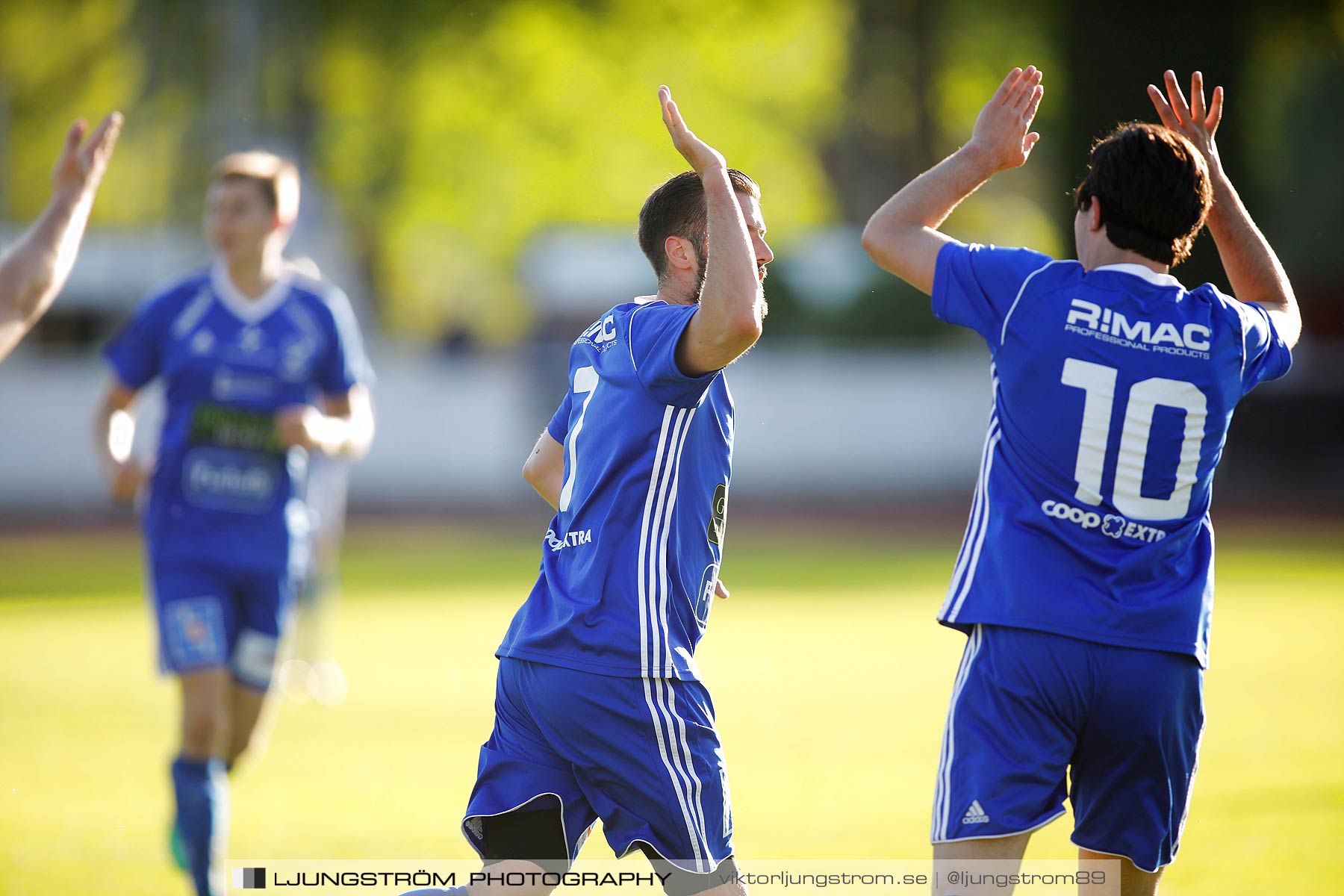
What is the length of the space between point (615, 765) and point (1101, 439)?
1313 millimetres

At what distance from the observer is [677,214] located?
11.6ft

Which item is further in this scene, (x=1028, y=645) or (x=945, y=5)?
(x=945, y=5)

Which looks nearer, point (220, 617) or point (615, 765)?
point (615, 765)

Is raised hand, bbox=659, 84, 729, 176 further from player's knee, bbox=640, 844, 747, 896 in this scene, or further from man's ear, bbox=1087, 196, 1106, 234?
player's knee, bbox=640, 844, 747, 896

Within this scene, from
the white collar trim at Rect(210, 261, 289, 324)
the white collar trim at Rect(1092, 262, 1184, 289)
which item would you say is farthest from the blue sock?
the white collar trim at Rect(1092, 262, 1184, 289)

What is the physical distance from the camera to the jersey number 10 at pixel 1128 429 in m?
3.26

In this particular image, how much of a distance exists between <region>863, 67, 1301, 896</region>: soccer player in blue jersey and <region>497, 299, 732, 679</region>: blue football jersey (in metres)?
0.61

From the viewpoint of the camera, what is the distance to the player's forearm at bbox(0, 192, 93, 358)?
349 cm

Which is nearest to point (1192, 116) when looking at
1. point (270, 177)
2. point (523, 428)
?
point (270, 177)

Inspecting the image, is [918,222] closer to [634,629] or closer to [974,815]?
[634,629]

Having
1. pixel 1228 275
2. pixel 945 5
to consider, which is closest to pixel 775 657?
pixel 1228 275

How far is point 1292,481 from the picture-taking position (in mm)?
23750

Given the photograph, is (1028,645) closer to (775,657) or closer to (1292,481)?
(775,657)

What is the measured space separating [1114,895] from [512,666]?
1.51 metres
